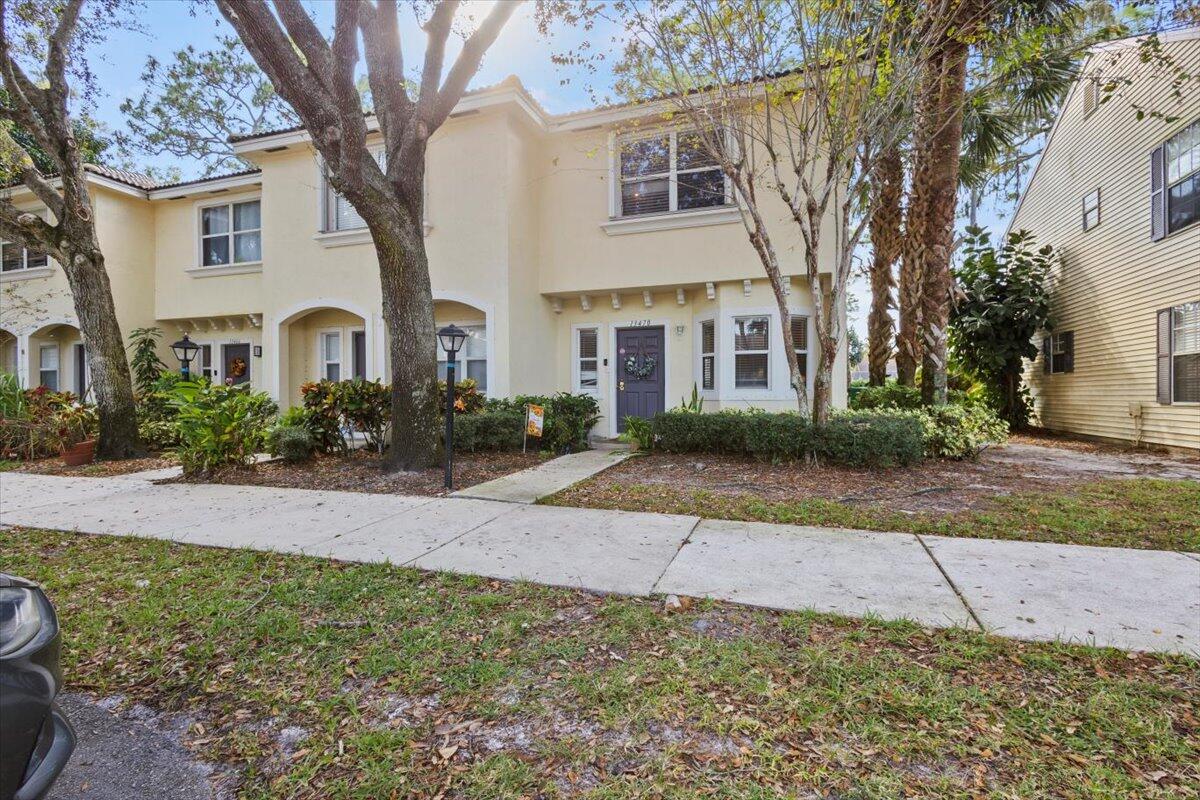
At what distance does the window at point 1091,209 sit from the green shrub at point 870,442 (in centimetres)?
807

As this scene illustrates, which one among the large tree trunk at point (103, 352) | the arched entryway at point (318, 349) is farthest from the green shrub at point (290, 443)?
the arched entryway at point (318, 349)

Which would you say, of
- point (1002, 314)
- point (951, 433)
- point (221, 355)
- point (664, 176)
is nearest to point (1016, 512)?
point (951, 433)

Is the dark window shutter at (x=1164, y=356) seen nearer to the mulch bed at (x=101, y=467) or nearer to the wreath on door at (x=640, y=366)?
the wreath on door at (x=640, y=366)

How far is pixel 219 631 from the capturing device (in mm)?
3025

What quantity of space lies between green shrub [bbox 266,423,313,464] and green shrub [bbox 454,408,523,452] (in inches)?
86.4

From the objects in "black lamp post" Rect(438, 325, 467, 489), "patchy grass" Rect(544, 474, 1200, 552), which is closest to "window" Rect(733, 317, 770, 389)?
"patchy grass" Rect(544, 474, 1200, 552)

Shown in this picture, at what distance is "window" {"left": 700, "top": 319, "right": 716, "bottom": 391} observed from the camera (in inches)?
419

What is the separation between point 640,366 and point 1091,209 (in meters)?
9.99

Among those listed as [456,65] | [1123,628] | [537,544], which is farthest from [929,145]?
[537,544]

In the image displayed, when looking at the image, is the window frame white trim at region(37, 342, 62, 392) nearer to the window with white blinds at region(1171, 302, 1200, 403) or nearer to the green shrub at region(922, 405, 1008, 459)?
the green shrub at region(922, 405, 1008, 459)

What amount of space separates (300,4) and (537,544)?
6606 mm

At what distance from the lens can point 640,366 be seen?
11312 mm

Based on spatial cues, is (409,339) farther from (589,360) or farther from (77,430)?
(77,430)

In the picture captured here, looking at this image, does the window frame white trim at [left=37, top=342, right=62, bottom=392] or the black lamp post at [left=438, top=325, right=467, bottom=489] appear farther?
the window frame white trim at [left=37, top=342, right=62, bottom=392]
